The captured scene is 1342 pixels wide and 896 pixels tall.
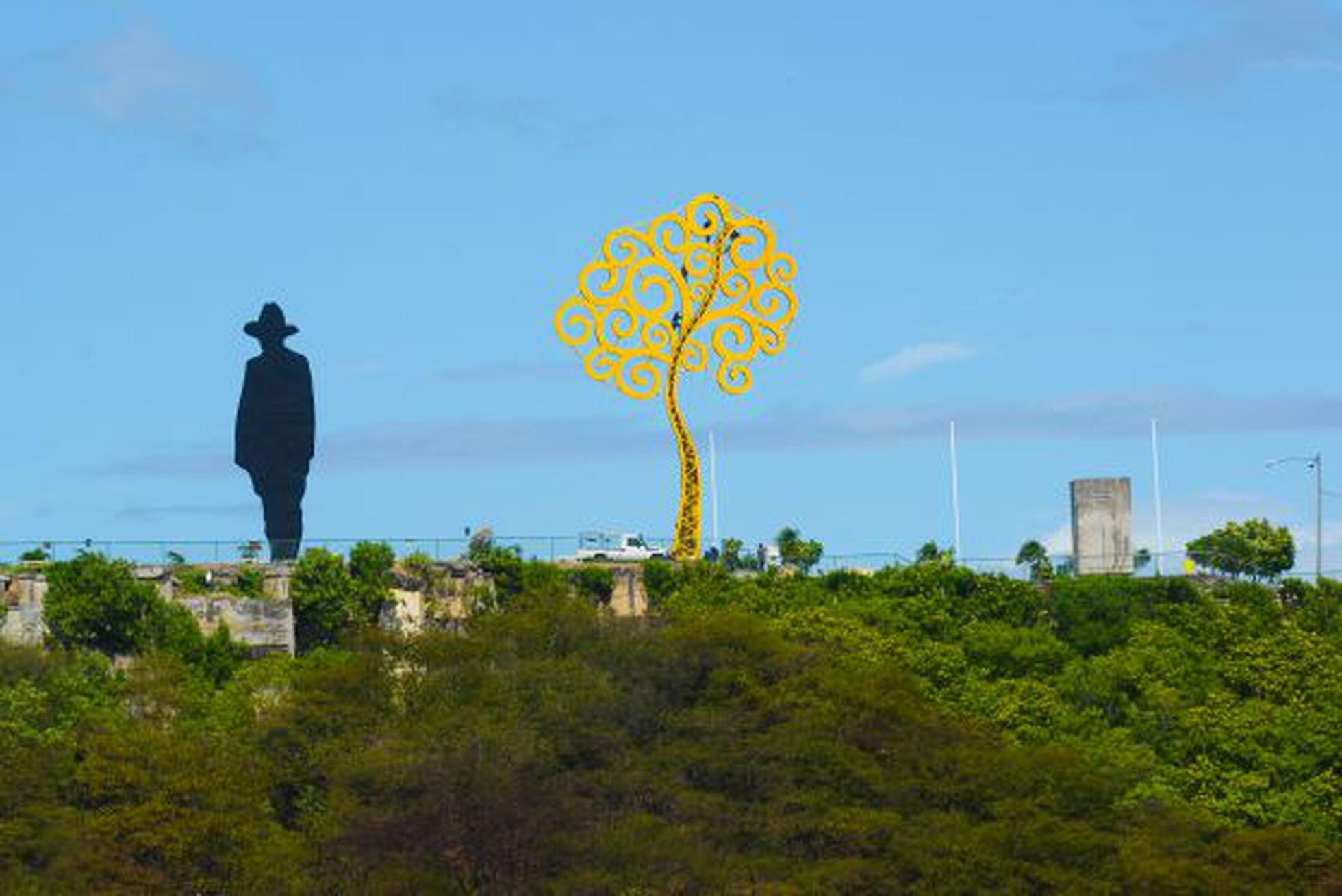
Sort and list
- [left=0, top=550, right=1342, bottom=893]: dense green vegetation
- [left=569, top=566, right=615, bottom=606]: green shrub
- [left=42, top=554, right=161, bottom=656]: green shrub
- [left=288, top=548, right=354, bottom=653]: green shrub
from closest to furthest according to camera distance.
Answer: [left=0, top=550, right=1342, bottom=893]: dense green vegetation → [left=42, top=554, right=161, bottom=656]: green shrub → [left=288, top=548, right=354, bottom=653]: green shrub → [left=569, top=566, right=615, bottom=606]: green shrub

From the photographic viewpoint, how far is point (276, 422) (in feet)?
413

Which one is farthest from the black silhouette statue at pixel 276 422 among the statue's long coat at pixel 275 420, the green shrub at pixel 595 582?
the green shrub at pixel 595 582

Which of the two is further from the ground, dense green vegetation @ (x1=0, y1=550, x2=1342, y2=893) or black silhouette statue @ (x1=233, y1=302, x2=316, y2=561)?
black silhouette statue @ (x1=233, y1=302, x2=316, y2=561)

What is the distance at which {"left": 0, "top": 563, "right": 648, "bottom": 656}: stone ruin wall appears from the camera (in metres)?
125

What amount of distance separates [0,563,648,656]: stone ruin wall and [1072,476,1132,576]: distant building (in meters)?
19.8

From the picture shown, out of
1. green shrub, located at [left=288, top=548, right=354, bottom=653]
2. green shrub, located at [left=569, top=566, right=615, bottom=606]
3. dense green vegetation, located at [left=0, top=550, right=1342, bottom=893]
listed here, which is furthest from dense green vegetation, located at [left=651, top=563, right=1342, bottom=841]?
green shrub, located at [left=288, top=548, right=354, bottom=653]

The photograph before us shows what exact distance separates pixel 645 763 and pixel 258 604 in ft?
64.4

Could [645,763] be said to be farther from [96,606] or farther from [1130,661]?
[1130,661]

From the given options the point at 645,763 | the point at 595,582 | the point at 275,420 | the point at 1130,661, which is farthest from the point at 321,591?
the point at 1130,661

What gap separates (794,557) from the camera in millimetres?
143625

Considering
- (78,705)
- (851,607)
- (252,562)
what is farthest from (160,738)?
(851,607)

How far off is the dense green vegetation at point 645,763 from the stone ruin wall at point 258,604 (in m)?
1.50

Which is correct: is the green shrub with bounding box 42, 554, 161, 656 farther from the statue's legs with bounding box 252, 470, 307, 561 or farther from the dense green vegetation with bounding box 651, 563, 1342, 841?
the dense green vegetation with bounding box 651, 563, 1342, 841

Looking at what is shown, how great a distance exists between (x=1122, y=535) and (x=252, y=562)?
119 feet
